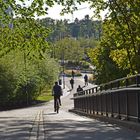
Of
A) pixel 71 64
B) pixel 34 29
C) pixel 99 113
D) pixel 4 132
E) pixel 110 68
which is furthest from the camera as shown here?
pixel 71 64

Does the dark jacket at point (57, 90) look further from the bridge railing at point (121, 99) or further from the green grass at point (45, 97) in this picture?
the green grass at point (45, 97)

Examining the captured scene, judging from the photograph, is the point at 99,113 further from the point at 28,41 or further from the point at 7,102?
the point at 7,102

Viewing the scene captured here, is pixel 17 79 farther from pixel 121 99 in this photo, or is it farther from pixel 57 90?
pixel 121 99

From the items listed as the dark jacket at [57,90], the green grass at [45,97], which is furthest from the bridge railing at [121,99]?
the green grass at [45,97]

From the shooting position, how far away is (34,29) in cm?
2388

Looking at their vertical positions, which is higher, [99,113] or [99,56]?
[99,56]

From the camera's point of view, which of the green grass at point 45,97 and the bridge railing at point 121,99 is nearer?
the bridge railing at point 121,99

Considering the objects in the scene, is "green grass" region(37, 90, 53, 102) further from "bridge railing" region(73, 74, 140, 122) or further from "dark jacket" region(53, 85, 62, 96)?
"bridge railing" region(73, 74, 140, 122)

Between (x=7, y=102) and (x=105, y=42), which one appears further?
(x=7, y=102)

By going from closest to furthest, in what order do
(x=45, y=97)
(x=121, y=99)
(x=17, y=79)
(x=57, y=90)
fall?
(x=121, y=99), (x=57, y=90), (x=17, y=79), (x=45, y=97)

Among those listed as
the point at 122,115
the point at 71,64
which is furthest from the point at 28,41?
the point at 71,64

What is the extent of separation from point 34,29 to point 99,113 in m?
5.21

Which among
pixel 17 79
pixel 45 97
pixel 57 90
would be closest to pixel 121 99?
pixel 57 90

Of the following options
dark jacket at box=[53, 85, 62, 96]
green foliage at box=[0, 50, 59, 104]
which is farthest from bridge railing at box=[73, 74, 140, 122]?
green foliage at box=[0, 50, 59, 104]
